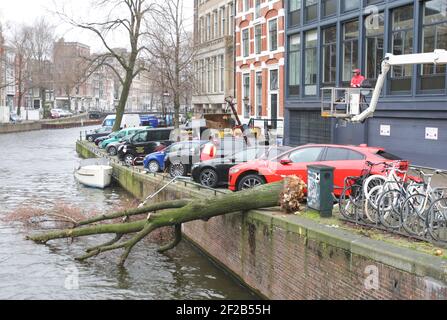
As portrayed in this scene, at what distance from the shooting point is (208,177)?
57.9 ft

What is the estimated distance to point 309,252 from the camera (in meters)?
9.30

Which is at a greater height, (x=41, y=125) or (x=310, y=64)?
(x=310, y=64)

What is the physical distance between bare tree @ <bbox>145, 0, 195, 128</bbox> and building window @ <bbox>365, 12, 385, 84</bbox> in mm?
14898

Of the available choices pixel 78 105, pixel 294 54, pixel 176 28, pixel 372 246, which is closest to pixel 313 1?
pixel 294 54

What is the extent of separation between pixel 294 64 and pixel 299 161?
706 inches

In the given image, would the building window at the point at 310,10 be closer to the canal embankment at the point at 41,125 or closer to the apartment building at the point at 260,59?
the apartment building at the point at 260,59

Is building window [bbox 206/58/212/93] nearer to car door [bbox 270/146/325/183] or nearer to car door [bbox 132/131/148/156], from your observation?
car door [bbox 132/131/148/156]

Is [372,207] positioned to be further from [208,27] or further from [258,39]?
[208,27]

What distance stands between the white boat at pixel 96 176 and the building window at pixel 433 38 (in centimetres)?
1415

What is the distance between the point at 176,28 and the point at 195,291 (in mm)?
27894

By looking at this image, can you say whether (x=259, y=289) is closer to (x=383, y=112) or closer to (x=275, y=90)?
(x=383, y=112)

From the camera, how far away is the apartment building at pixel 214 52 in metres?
47.3

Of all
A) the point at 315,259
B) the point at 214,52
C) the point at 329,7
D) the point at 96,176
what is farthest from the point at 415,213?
the point at 214,52

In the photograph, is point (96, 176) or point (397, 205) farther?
point (96, 176)
